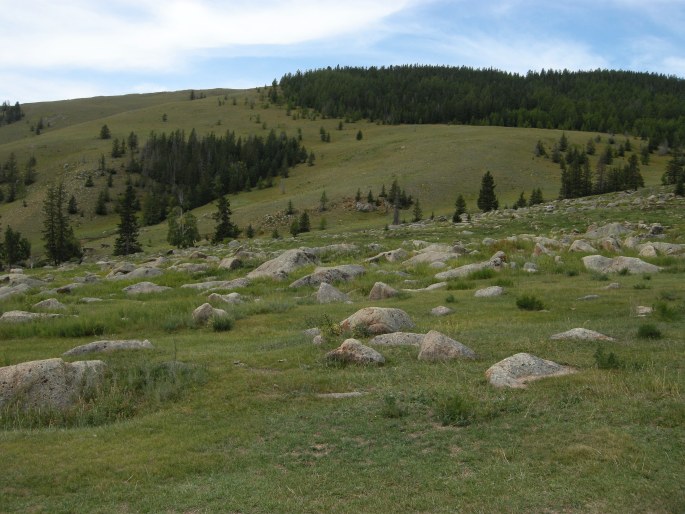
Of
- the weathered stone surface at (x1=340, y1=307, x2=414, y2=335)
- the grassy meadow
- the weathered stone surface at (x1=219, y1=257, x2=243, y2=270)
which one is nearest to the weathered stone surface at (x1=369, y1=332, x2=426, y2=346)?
the grassy meadow

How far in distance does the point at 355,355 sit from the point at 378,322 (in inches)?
113

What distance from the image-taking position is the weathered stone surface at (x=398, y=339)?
13141 millimetres

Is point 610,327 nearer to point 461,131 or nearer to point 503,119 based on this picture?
point 461,131

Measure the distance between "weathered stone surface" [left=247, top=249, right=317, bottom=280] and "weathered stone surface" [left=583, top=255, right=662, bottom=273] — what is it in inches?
555

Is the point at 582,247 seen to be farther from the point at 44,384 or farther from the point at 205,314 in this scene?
the point at 44,384

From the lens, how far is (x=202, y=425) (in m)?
8.83

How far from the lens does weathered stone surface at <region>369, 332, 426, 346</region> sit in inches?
517

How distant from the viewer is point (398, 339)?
524 inches

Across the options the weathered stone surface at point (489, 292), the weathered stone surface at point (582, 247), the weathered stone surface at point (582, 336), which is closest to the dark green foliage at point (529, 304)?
the weathered stone surface at point (489, 292)

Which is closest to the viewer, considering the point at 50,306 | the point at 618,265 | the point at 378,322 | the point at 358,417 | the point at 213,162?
the point at 358,417

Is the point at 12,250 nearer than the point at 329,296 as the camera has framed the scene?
No

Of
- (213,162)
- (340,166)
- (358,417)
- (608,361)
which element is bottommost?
(358,417)

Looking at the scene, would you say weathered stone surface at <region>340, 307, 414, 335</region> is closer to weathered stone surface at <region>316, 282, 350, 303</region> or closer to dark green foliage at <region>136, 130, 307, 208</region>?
weathered stone surface at <region>316, 282, 350, 303</region>

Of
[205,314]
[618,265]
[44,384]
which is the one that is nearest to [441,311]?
[205,314]
